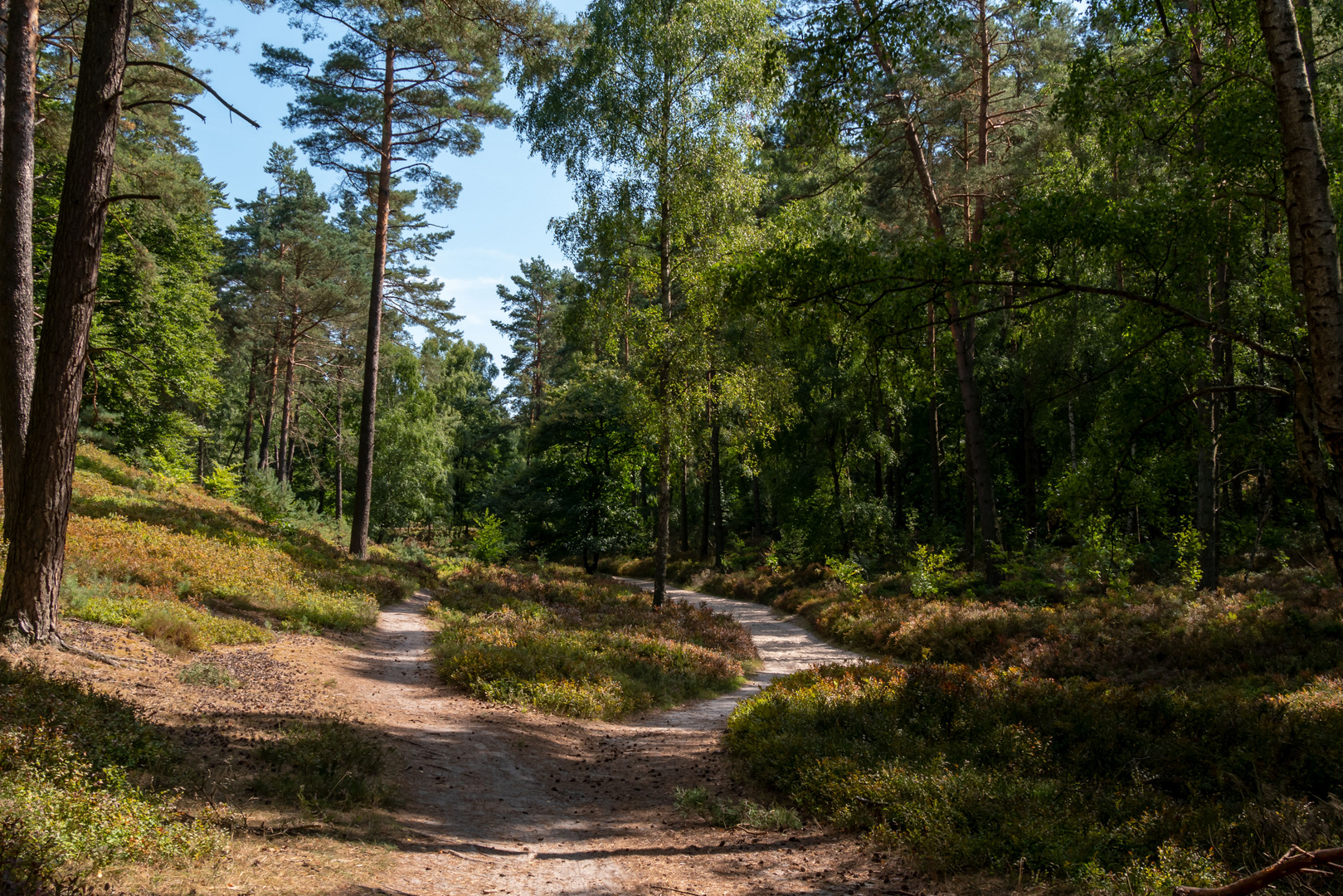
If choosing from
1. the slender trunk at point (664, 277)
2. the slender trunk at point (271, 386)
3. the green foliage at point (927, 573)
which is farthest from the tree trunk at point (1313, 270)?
the slender trunk at point (271, 386)

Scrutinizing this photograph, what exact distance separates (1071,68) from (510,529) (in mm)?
30664

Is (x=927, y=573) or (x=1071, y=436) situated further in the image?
(x=1071, y=436)

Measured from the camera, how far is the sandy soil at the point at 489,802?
15.0 ft

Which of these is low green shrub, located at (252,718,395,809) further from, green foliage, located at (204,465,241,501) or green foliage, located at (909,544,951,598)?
green foliage, located at (204,465,241,501)

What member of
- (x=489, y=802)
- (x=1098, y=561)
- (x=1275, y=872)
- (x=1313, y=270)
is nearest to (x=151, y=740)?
(x=489, y=802)

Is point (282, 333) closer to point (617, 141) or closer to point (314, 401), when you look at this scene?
point (314, 401)

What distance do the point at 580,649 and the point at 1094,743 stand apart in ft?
24.4

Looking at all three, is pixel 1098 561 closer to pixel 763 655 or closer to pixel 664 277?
pixel 763 655

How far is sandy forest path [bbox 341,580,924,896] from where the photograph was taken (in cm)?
490

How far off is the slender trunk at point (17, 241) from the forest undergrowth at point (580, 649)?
6.17m

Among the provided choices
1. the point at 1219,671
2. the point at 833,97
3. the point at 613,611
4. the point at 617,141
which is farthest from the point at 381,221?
the point at 1219,671

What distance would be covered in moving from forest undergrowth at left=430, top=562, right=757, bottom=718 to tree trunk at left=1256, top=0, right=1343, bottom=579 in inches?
312

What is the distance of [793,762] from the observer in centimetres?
695

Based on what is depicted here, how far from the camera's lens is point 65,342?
7.11 meters
